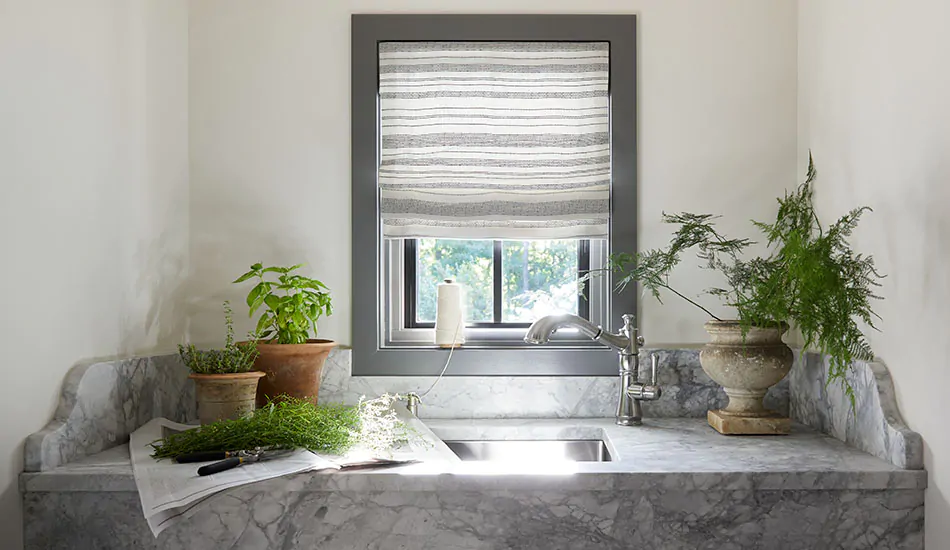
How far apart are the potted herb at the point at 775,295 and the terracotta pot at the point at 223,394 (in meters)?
0.94

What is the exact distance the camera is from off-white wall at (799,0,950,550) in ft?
4.48

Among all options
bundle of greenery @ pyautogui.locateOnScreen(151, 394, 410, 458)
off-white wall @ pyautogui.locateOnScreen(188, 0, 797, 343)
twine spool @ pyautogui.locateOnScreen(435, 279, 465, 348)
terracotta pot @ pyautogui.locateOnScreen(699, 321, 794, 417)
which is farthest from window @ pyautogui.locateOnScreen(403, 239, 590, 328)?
bundle of greenery @ pyautogui.locateOnScreen(151, 394, 410, 458)

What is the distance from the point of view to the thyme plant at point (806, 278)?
150 centimetres

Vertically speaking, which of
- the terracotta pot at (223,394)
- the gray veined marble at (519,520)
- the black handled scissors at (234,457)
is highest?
the terracotta pot at (223,394)

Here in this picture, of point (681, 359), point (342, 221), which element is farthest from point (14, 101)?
point (681, 359)

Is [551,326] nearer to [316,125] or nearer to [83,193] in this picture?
[316,125]

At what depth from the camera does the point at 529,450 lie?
192 cm

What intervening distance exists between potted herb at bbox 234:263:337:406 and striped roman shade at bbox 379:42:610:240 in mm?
306

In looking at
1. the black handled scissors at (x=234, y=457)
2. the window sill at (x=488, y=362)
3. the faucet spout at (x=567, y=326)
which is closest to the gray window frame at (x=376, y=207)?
the window sill at (x=488, y=362)

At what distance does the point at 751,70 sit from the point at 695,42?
16 cm

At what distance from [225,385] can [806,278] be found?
1233mm

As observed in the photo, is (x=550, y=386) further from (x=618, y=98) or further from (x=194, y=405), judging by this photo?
(x=194, y=405)

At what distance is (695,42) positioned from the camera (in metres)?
2.03

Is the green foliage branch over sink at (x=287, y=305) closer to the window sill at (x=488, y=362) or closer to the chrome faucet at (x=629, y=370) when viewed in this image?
the window sill at (x=488, y=362)
